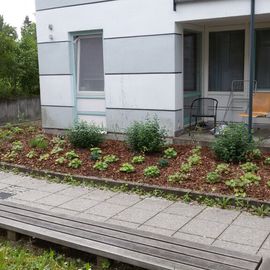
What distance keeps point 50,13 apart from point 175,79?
3.50 metres

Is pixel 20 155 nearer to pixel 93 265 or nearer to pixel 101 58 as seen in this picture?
pixel 101 58

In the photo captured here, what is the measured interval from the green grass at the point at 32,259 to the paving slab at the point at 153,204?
1630 millimetres

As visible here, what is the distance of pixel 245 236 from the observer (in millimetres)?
4473

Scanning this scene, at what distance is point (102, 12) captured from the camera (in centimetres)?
866

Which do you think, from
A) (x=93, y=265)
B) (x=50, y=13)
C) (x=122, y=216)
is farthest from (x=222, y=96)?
(x=93, y=265)

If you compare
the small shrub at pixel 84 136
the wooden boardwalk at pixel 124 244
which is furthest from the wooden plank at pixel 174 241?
the small shrub at pixel 84 136

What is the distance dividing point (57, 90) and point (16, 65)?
4017 mm

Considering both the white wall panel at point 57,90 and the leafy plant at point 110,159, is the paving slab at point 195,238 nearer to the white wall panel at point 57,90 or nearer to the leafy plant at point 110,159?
the leafy plant at point 110,159

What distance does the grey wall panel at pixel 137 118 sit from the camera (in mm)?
8195

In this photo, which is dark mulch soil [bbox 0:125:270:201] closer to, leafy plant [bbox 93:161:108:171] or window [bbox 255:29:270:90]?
leafy plant [bbox 93:161:108:171]

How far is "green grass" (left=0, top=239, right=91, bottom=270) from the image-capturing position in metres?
3.85

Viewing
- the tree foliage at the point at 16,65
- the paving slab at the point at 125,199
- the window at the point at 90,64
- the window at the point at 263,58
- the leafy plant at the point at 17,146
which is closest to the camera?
the paving slab at the point at 125,199

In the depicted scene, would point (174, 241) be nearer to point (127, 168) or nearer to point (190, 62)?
point (127, 168)

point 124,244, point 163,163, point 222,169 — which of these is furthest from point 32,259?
point 222,169
